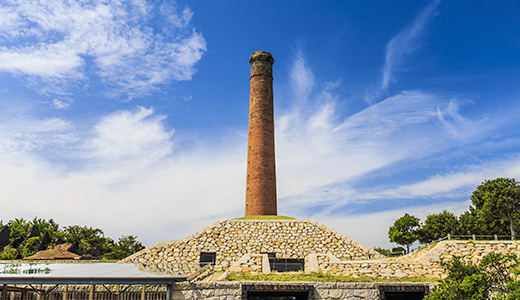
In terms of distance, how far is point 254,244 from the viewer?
75.2 feet

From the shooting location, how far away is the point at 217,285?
13.2 m

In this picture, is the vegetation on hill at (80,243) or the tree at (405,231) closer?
the vegetation on hill at (80,243)

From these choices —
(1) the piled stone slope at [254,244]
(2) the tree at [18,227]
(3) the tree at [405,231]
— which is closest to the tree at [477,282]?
(1) the piled stone slope at [254,244]

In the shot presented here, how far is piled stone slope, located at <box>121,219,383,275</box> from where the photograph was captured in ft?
73.0

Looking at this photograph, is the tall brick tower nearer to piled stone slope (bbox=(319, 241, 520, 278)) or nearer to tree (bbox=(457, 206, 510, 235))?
piled stone slope (bbox=(319, 241, 520, 278))

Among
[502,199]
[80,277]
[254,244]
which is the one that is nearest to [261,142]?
[254,244]

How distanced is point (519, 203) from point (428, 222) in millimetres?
11159

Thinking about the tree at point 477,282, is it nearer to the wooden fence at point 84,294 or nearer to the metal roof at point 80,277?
the metal roof at point 80,277

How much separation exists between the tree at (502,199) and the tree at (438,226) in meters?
7.12

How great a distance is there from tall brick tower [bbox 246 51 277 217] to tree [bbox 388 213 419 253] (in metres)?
19.5

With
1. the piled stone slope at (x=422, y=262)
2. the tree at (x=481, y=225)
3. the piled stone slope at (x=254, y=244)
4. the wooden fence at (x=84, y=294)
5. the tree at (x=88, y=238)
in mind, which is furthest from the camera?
the tree at (x=88, y=238)

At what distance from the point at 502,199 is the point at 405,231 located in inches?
466

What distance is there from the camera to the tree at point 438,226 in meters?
39.1

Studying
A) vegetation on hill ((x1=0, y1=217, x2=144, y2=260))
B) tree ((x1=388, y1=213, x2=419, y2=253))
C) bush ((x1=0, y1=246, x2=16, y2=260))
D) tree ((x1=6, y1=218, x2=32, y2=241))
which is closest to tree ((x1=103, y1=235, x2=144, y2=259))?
vegetation on hill ((x1=0, y1=217, x2=144, y2=260))
